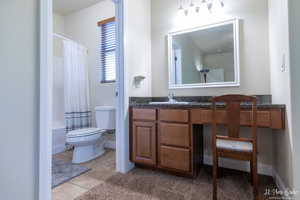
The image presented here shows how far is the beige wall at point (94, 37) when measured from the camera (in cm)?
287

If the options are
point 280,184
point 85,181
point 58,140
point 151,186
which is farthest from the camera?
point 58,140

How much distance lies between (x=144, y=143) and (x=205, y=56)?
144 cm

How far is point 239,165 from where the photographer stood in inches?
75.0

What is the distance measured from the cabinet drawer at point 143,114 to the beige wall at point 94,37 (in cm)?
96

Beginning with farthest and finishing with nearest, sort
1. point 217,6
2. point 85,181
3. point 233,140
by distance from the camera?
point 217,6, point 85,181, point 233,140

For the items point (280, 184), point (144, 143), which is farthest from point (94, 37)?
point (280, 184)

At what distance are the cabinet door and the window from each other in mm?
1281

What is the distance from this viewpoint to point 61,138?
2.79 meters

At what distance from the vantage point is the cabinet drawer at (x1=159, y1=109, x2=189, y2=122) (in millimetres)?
1671

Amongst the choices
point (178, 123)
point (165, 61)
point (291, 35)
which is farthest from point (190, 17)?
point (178, 123)

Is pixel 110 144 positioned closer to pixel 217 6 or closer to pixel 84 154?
pixel 84 154
